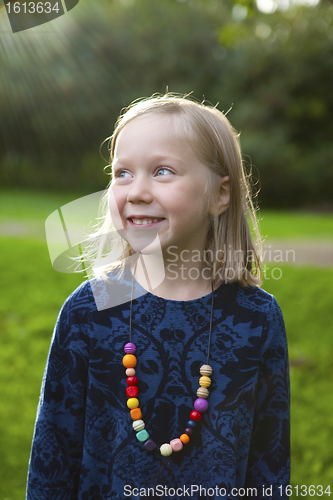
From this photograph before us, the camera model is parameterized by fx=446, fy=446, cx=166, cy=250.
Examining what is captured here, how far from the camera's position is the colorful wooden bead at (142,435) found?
1394mm

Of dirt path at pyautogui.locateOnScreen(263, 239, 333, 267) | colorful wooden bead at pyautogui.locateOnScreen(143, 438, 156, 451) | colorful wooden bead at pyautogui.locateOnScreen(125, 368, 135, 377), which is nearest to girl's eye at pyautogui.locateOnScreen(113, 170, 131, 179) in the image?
colorful wooden bead at pyautogui.locateOnScreen(125, 368, 135, 377)

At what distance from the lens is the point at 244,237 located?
1694 mm

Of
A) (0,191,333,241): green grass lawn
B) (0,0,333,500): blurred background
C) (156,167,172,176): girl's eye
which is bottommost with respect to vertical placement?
(156,167,172,176): girl's eye

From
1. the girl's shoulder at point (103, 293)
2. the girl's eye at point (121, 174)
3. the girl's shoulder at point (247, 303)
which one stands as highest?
the girl's eye at point (121, 174)

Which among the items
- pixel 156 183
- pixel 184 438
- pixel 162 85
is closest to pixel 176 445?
pixel 184 438

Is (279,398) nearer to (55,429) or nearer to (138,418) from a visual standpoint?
(138,418)

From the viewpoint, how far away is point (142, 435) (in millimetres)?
1396

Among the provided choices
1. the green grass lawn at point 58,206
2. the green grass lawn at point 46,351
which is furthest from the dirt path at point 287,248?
the green grass lawn at point 46,351

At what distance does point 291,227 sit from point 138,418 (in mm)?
11186

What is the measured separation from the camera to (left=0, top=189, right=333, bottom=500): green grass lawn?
2.70 metres

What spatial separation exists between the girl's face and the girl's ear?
0.11 m

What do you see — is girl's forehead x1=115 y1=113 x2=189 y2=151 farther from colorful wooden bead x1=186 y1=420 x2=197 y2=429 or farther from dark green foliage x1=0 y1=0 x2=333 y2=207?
dark green foliage x1=0 y1=0 x2=333 y2=207

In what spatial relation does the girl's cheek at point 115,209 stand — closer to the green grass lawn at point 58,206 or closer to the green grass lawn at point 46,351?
the green grass lawn at point 46,351

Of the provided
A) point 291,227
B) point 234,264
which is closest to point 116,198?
point 234,264
